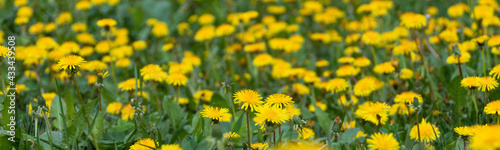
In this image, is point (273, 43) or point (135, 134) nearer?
point (135, 134)

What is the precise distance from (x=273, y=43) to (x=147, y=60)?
1017 millimetres

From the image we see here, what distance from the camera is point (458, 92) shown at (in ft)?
7.25

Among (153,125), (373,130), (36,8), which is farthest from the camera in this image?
(36,8)

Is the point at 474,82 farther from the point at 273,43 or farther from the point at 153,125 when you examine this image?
the point at 273,43

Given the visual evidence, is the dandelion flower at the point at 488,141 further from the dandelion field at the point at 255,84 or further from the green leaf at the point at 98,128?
the green leaf at the point at 98,128

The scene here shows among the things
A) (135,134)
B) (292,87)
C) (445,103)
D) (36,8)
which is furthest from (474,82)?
(36,8)

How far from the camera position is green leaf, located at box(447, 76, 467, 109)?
220 cm

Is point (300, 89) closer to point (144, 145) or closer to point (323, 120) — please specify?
point (323, 120)

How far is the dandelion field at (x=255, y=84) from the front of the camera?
169 cm

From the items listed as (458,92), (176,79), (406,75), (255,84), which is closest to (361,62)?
(406,75)

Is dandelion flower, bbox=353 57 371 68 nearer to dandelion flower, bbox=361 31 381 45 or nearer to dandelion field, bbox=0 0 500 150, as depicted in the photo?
dandelion field, bbox=0 0 500 150

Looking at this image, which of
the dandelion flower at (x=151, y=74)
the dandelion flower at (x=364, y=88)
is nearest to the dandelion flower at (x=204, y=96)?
the dandelion flower at (x=151, y=74)

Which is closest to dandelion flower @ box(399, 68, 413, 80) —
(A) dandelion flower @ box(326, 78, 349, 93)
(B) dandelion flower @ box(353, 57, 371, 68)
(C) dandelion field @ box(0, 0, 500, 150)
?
(C) dandelion field @ box(0, 0, 500, 150)

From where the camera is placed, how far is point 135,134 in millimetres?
1870
